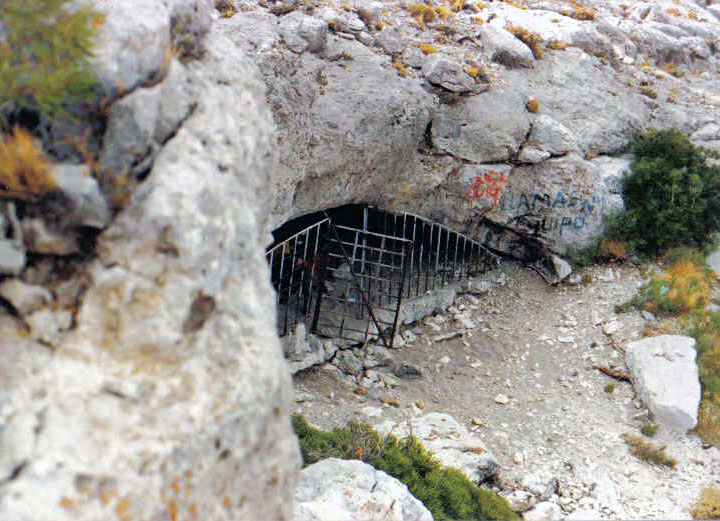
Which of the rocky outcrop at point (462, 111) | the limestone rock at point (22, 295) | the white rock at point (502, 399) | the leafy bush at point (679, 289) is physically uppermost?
the limestone rock at point (22, 295)

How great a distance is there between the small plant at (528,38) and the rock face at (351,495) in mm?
11354

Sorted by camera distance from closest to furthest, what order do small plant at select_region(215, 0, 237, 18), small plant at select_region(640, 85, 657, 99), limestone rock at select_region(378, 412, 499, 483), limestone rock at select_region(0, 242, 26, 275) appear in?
limestone rock at select_region(0, 242, 26, 275) < limestone rock at select_region(378, 412, 499, 483) < small plant at select_region(215, 0, 237, 18) < small plant at select_region(640, 85, 657, 99)

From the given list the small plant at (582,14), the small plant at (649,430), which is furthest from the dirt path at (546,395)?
the small plant at (582,14)

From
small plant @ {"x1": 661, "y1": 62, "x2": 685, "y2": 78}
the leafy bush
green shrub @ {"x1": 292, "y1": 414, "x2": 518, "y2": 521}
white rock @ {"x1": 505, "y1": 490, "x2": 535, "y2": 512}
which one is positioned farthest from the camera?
small plant @ {"x1": 661, "y1": 62, "x2": 685, "y2": 78}

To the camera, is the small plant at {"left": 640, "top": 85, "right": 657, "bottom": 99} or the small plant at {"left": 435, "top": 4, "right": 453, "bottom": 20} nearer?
the small plant at {"left": 435, "top": 4, "right": 453, "bottom": 20}

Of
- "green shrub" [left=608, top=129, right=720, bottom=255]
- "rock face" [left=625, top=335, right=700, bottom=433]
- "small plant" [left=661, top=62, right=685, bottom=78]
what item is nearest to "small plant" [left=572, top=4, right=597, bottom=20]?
"small plant" [left=661, top=62, right=685, bottom=78]

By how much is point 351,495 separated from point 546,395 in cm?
545

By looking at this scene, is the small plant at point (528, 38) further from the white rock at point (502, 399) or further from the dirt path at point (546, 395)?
the white rock at point (502, 399)

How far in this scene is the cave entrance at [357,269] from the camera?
9.30 m

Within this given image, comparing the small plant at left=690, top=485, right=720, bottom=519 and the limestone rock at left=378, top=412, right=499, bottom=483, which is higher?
the small plant at left=690, top=485, right=720, bottom=519

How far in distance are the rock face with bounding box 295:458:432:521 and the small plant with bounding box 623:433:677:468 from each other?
4.42m

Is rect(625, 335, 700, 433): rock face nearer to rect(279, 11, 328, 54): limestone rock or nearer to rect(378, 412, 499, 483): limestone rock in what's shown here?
rect(378, 412, 499, 483): limestone rock

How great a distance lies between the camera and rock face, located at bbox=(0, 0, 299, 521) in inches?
73.5

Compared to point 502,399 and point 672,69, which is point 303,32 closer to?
point 502,399
